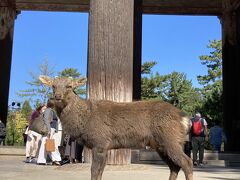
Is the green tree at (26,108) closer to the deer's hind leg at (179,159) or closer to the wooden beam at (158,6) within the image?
the wooden beam at (158,6)

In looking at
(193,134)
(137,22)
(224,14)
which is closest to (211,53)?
(224,14)

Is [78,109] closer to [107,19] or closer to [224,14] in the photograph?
[107,19]

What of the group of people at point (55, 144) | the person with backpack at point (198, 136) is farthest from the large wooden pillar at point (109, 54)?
the person with backpack at point (198, 136)

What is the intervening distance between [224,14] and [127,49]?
54.8 ft

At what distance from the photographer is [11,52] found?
27.2 meters

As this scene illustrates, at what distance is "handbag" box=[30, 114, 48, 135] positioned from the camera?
43.8ft

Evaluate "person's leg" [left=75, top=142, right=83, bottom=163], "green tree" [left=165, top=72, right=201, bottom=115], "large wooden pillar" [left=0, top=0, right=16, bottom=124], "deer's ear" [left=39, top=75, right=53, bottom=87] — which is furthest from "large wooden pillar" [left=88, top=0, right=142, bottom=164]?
"green tree" [left=165, top=72, right=201, bottom=115]

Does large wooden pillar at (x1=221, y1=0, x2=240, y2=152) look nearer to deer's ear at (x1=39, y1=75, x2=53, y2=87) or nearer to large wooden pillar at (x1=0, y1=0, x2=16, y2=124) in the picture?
large wooden pillar at (x1=0, y1=0, x2=16, y2=124)

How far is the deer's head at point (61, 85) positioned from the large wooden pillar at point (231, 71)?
19.3m

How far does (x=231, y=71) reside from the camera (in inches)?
1024

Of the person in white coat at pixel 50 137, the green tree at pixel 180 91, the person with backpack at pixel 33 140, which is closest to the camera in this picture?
the person in white coat at pixel 50 137

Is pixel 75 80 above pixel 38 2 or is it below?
below

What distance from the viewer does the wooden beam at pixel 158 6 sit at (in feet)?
86.7

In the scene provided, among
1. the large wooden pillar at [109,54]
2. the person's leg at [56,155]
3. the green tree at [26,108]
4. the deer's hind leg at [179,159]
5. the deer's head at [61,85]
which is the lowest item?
the person's leg at [56,155]
